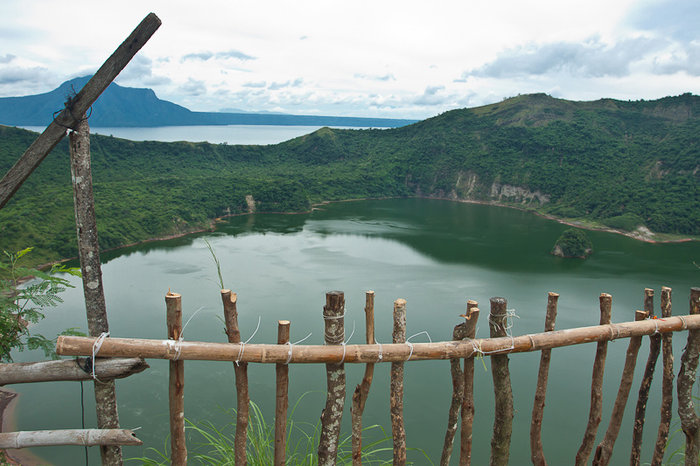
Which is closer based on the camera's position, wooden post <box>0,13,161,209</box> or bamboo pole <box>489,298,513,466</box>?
wooden post <box>0,13,161,209</box>

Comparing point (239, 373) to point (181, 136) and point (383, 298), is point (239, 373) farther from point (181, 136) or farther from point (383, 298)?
point (181, 136)

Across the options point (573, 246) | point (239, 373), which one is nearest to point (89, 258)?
point (239, 373)

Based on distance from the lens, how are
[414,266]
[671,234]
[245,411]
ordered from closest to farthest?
[245,411] → [414,266] → [671,234]

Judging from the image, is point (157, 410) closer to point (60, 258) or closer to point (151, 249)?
point (60, 258)

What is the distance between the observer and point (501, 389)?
8.48 ft

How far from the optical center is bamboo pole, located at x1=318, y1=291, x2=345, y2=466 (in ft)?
7.33

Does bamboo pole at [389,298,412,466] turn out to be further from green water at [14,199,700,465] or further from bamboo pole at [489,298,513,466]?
green water at [14,199,700,465]

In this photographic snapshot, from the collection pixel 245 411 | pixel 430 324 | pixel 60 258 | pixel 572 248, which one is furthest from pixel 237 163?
pixel 245 411

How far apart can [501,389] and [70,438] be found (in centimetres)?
218

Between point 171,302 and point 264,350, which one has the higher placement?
point 171,302

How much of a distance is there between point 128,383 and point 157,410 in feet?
5.09

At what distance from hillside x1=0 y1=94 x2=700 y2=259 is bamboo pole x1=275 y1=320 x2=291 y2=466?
74.0ft

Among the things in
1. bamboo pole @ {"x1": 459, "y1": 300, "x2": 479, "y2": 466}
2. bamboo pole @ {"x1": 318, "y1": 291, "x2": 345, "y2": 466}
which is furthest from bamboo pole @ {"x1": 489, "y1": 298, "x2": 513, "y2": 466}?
bamboo pole @ {"x1": 318, "y1": 291, "x2": 345, "y2": 466}

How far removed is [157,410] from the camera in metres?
9.88
